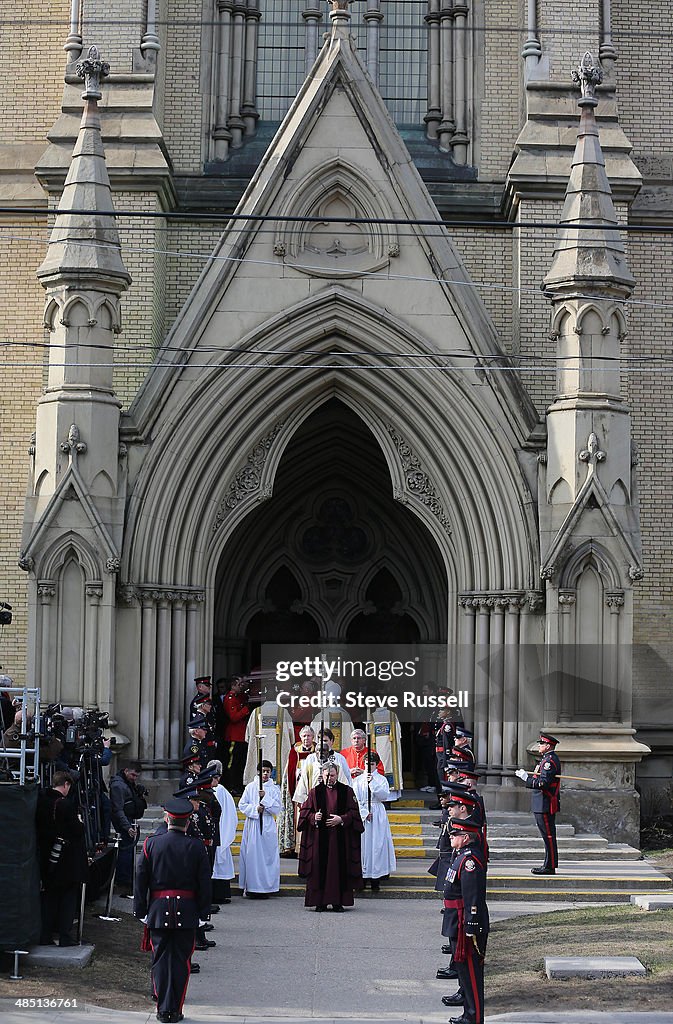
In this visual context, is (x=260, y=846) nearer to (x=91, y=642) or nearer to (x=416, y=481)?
(x=91, y=642)

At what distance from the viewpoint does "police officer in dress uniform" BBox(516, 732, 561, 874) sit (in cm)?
1588

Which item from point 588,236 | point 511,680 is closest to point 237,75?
point 588,236

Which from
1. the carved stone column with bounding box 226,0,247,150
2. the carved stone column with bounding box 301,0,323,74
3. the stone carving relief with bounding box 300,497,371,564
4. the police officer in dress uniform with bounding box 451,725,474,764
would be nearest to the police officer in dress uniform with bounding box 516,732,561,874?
the police officer in dress uniform with bounding box 451,725,474,764

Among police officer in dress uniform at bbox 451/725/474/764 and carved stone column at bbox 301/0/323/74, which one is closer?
police officer in dress uniform at bbox 451/725/474/764

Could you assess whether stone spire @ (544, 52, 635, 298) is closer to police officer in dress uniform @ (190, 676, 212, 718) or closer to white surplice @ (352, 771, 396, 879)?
police officer in dress uniform @ (190, 676, 212, 718)

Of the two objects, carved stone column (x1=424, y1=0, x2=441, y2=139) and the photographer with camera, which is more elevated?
carved stone column (x1=424, y1=0, x2=441, y2=139)

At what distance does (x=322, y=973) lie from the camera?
39.6 ft

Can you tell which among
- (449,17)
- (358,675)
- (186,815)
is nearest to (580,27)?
(449,17)

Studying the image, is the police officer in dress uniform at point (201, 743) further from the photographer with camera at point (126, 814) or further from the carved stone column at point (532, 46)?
the carved stone column at point (532, 46)

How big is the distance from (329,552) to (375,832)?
6851 millimetres

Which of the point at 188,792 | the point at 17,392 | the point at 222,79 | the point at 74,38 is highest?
the point at 74,38

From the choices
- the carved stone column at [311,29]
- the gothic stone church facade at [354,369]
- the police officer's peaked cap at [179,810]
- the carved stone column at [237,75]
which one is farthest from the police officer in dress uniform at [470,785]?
the carved stone column at [311,29]

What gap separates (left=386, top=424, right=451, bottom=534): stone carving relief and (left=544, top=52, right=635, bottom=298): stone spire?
248 cm

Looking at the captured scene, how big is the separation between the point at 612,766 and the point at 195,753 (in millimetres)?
5064
